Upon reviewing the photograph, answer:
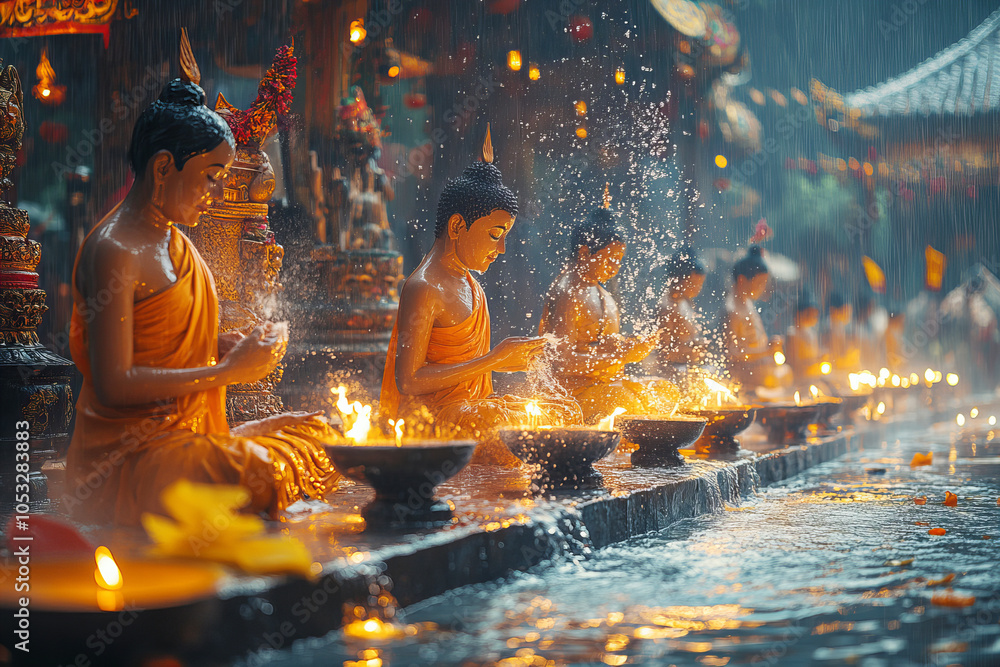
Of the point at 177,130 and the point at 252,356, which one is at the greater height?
the point at 177,130

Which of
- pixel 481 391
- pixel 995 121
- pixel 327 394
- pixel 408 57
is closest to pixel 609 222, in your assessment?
pixel 481 391

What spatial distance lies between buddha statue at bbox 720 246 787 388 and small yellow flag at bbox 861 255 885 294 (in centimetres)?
1259

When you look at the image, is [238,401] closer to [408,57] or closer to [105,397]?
[105,397]

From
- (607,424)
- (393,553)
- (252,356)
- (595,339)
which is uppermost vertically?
(595,339)

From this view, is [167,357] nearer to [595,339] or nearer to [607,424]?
[607,424]

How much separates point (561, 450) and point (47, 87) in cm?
679

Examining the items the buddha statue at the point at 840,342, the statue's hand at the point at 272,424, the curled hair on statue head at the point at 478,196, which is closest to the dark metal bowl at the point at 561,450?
the statue's hand at the point at 272,424

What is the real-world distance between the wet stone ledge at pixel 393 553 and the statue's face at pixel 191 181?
1.25m

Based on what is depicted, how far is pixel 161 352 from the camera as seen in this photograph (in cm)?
348

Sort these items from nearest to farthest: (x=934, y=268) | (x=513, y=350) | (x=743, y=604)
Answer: (x=743, y=604) < (x=513, y=350) < (x=934, y=268)

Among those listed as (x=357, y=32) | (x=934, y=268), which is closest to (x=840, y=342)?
(x=357, y=32)

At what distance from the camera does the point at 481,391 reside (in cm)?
544

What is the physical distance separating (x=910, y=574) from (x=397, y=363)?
2.76 meters

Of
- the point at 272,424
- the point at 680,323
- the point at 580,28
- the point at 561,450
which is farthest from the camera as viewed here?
the point at 580,28
